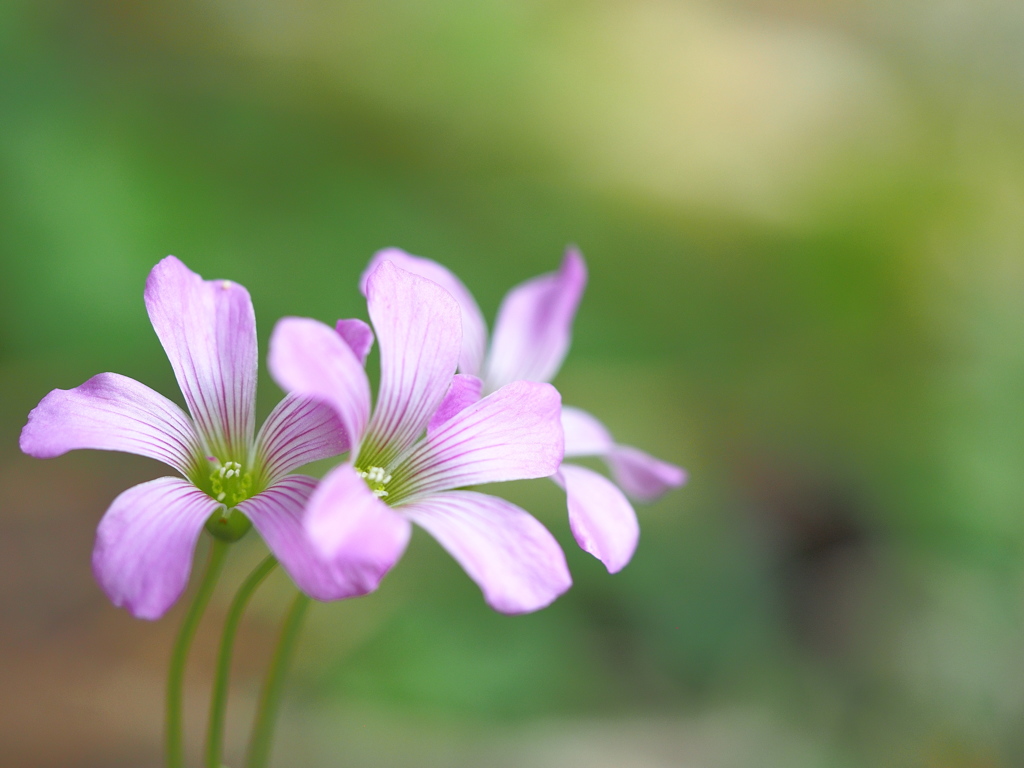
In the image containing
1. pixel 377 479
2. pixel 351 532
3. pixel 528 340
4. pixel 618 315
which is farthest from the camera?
pixel 618 315

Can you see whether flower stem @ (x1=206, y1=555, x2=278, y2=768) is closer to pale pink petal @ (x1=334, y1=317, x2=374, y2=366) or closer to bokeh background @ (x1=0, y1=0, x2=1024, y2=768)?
pale pink petal @ (x1=334, y1=317, x2=374, y2=366)

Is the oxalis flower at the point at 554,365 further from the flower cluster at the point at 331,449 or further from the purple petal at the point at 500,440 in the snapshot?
the purple petal at the point at 500,440

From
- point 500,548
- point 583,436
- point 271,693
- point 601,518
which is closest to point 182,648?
point 271,693

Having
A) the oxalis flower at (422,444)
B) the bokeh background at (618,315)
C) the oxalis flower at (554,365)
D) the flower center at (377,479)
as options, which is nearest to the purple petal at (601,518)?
the oxalis flower at (554,365)

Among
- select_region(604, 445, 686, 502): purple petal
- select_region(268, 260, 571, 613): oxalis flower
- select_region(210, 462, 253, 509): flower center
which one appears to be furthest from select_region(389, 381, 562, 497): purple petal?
select_region(604, 445, 686, 502): purple petal

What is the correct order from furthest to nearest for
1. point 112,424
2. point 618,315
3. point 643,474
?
1. point 618,315
2. point 643,474
3. point 112,424

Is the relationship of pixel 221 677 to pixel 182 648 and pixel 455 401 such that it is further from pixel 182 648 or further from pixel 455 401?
pixel 455 401
